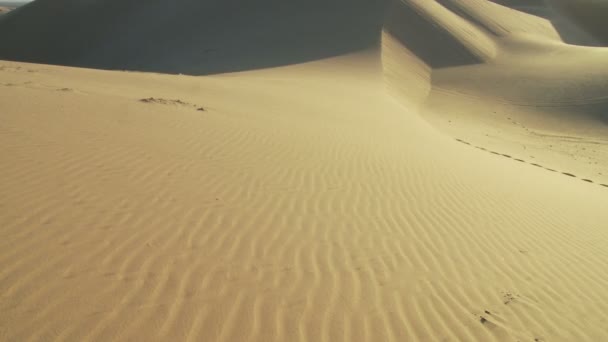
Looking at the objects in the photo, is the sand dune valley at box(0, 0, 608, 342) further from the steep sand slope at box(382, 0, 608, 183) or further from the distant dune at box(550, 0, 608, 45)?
the distant dune at box(550, 0, 608, 45)

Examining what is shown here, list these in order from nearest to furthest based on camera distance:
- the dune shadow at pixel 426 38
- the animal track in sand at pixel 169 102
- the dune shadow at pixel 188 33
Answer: the animal track in sand at pixel 169 102 → the dune shadow at pixel 188 33 → the dune shadow at pixel 426 38

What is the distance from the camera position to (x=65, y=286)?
319cm

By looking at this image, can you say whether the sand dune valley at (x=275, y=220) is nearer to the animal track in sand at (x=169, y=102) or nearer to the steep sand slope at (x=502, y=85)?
the animal track in sand at (x=169, y=102)

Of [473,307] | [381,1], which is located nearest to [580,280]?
[473,307]

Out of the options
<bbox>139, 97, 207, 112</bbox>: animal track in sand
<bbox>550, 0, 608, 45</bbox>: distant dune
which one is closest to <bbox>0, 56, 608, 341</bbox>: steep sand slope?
<bbox>139, 97, 207, 112</bbox>: animal track in sand

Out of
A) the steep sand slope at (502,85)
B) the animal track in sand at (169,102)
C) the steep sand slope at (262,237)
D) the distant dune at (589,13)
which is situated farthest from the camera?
the distant dune at (589,13)

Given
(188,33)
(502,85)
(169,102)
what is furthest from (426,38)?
(169,102)

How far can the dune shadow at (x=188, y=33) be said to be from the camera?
23438 mm

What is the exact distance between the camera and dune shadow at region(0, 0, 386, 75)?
76.9 feet

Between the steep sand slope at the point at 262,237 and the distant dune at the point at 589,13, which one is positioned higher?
the distant dune at the point at 589,13

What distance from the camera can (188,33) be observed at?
28094mm

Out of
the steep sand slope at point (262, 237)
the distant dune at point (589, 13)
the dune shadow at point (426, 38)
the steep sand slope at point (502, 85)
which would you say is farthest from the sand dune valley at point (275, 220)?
the distant dune at point (589, 13)

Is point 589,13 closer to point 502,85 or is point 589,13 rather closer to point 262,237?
point 502,85

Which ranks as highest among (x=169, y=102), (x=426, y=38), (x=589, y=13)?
(x=589, y=13)
